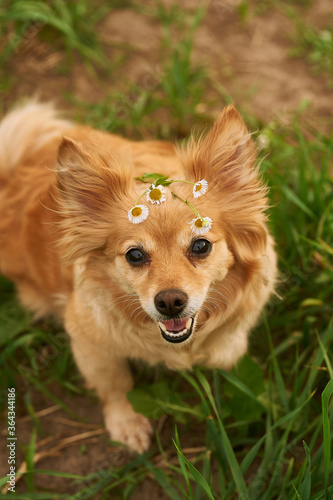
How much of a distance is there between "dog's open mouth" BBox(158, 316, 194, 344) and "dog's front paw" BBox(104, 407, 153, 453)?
1068mm

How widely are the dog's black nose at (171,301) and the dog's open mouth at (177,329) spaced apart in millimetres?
150

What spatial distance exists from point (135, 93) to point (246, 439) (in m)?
3.10

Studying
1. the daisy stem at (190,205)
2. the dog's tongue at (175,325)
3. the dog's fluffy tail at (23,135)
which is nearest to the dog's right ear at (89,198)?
the daisy stem at (190,205)

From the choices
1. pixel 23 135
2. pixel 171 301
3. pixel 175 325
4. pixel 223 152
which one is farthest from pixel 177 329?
pixel 23 135

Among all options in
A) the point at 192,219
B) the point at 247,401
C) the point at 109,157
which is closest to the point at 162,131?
the point at 109,157

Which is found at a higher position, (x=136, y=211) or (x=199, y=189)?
(x=199, y=189)

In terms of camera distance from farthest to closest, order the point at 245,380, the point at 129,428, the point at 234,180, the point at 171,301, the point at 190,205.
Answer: the point at 129,428 → the point at 245,380 → the point at 234,180 → the point at 190,205 → the point at 171,301

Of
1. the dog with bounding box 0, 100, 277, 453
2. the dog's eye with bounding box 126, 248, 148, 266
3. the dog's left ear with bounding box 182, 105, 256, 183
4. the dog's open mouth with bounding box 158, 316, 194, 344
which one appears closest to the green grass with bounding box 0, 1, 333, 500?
the dog with bounding box 0, 100, 277, 453

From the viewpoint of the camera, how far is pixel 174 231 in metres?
2.01

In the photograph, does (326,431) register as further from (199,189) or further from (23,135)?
(23,135)

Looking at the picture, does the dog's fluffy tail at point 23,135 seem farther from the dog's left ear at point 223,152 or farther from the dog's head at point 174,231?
the dog's left ear at point 223,152

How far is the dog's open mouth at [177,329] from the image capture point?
210 cm

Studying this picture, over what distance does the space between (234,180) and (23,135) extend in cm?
168

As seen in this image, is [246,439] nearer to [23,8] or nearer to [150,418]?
[150,418]
